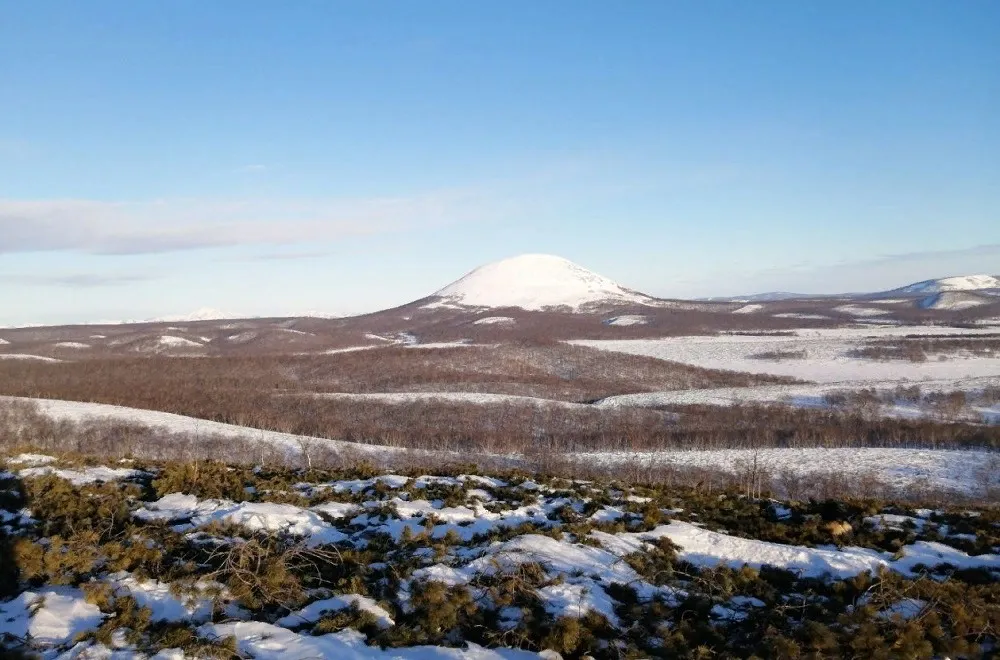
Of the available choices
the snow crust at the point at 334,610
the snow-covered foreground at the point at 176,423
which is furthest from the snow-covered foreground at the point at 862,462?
the snow crust at the point at 334,610

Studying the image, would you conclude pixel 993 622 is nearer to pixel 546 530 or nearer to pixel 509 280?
pixel 546 530

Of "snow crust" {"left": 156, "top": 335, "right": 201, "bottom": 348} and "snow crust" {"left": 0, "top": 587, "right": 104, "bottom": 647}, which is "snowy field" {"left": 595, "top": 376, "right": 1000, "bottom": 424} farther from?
"snow crust" {"left": 156, "top": 335, "right": 201, "bottom": 348}

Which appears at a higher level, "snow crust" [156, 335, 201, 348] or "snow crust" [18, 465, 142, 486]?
"snow crust" [18, 465, 142, 486]

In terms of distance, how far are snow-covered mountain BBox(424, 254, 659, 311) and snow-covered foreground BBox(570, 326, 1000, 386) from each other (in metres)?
63.4

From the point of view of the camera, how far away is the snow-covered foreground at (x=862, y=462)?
70.3 feet

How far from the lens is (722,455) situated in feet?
83.0

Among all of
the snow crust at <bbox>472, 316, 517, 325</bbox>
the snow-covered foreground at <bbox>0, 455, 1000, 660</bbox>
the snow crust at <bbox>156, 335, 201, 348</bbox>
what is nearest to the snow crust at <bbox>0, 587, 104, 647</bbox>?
the snow-covered foreground at <bbox>0, 455, 1000, 660</bbox>

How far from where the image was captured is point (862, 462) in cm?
2336

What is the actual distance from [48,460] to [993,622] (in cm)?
1273

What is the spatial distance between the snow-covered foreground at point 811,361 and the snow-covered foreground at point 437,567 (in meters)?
38.6

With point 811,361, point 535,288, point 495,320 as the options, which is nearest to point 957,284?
point 535,288

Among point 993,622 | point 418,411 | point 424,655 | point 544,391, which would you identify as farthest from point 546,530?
point 544,391

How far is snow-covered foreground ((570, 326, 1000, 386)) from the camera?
47500 mm

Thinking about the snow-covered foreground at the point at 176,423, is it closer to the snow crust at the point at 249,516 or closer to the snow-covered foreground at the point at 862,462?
the snow-covered foreground at the point at 862,462
